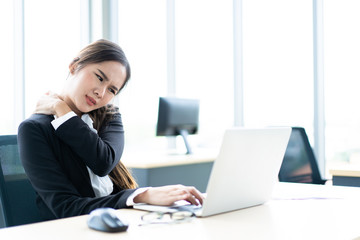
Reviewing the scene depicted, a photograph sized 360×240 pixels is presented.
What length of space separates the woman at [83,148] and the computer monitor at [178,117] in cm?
177

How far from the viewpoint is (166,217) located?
3.88 feet

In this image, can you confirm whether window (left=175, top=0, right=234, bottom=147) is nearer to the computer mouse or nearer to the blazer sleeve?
the blazer sleeve

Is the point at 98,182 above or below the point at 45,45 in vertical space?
below

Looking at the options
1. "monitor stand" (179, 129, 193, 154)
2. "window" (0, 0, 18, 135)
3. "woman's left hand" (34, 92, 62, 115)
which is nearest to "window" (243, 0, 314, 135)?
"monitor stand" (179, 129, 193, 154)

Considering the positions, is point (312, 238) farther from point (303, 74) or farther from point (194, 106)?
point (303, 74)

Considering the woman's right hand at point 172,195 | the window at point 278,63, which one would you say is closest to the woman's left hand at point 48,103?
the woman's right hand at point 172,195

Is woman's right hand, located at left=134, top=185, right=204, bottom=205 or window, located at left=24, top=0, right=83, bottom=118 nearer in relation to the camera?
woman's right hand, located at left=134, top=185, right=204, bottom=205

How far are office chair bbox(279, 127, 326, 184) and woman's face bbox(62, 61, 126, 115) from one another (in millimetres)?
1879

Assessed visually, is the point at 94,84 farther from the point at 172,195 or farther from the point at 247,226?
the point at 247,226

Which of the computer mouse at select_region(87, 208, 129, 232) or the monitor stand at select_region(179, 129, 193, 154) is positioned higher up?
the monitor stand at select_region(179, 129, 193, 154)

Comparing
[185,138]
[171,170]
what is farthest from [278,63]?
[171,170]

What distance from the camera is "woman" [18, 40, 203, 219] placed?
4.45 feet

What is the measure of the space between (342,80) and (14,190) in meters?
3.43

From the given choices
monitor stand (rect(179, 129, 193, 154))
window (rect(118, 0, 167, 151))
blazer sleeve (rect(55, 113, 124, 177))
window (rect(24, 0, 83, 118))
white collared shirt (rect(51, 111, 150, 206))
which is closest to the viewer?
white collared shirt (rect(51, 111, 150, 206))
